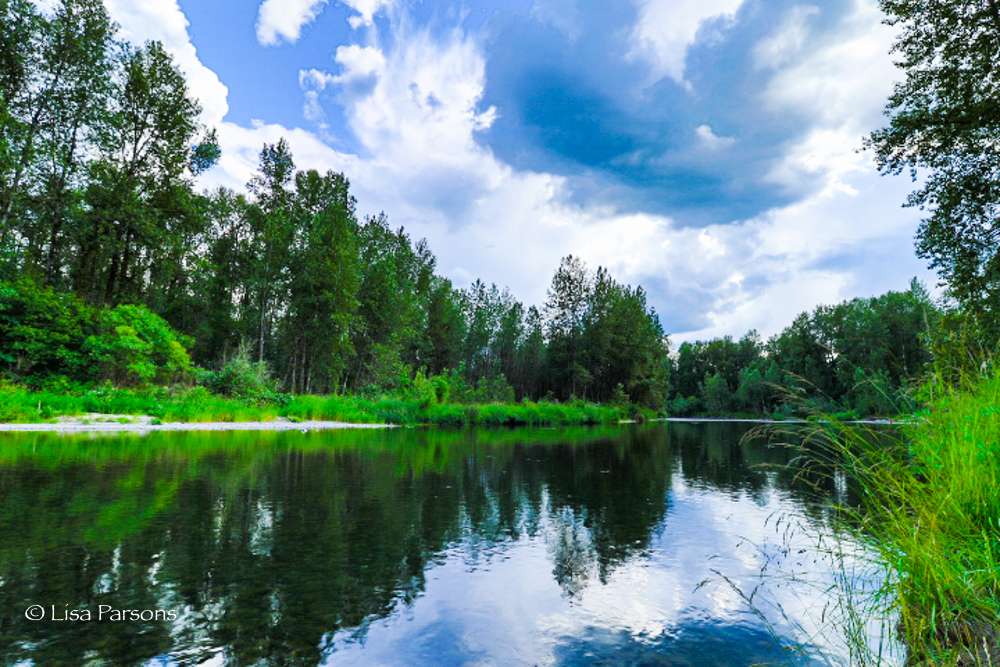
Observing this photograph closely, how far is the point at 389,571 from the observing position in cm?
377

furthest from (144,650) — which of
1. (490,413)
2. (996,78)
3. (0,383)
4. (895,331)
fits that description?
(895,331)

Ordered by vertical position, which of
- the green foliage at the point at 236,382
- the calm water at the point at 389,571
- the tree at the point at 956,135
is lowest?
the calm water at the point at 389,571

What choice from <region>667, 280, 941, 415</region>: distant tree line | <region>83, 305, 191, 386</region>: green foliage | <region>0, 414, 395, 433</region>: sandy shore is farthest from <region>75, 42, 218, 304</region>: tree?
<region>667, 280, 941, 415</region>: distant tree line

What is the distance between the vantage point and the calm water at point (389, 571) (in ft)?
8.64

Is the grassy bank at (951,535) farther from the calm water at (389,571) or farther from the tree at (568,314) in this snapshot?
the tree at (568,314)

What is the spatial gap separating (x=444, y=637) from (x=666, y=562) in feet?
7.93

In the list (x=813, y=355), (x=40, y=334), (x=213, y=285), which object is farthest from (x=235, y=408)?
(x=813, y=355)

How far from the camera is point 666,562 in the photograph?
4258 millimetres

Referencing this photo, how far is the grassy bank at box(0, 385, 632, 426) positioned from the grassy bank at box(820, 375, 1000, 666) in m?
19.1

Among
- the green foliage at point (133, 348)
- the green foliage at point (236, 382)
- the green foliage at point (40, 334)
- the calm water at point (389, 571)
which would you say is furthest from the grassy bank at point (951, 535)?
the green foliage at point (40, 334)

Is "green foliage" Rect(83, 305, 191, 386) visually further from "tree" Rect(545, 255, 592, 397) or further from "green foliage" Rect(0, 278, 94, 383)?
"tree" Rect(545, 255, 592, 397)

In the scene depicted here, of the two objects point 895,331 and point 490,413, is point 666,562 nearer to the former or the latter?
point 490,413

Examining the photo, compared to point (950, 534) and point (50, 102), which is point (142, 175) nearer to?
point (50, 102)

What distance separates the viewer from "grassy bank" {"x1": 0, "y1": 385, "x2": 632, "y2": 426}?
14.3m
